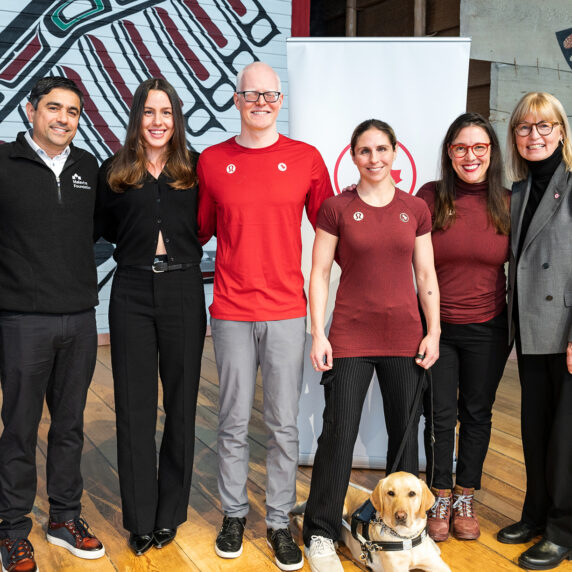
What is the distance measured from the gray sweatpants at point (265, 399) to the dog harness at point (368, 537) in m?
0.28

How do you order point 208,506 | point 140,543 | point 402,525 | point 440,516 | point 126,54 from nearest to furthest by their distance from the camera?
point 402,525, point 140,543, point 440,516, point 208,506, point 126,54

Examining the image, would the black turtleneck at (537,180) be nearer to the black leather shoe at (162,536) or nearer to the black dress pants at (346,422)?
the black dress pants at (346,422)

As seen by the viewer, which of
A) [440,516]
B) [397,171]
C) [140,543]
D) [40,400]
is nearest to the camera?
[40,400]

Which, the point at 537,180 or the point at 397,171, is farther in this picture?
the point at 397,171

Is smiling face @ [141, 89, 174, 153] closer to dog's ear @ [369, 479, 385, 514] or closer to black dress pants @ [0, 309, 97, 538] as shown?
black dress pants @ [0, 309, 97, 538]

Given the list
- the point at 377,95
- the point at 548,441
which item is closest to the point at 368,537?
the point at 548,441

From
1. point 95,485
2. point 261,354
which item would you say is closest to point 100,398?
point 95,485

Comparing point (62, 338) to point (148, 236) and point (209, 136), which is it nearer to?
point (148, 236)

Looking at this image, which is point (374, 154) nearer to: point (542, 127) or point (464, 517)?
point (542, 127)

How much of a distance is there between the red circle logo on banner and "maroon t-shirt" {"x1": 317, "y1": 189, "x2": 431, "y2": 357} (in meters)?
0.72

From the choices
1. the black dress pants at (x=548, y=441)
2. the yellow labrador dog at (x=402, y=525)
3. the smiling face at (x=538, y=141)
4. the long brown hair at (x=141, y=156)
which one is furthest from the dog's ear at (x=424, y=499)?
the long brown hair at (x=141, y=156)

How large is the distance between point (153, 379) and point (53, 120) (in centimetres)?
95

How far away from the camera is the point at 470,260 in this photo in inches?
91.2

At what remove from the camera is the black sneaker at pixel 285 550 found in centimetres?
226
